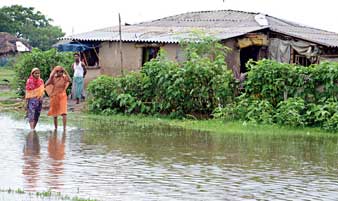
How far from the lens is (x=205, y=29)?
2641 cm

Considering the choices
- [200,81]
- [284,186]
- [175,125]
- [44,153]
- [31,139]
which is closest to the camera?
[284,186]

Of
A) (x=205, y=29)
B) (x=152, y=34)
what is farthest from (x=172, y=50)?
(x=205, y=29)

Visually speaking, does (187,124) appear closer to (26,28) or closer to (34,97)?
(34,97)

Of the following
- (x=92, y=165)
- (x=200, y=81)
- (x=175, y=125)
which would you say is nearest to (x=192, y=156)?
(x=92, y=165)

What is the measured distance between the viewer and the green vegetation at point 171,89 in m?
20.4

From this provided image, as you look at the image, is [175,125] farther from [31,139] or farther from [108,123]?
[31,139]

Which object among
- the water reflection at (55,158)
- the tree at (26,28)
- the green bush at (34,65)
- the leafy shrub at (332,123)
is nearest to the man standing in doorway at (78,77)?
the green bush at (34,65)

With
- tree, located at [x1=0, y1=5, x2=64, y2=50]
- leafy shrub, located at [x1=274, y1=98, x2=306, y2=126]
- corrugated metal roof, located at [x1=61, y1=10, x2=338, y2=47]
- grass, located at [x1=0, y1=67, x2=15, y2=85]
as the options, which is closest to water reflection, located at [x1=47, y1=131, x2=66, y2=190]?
leafy shrub, located at [x1=274, y1=98, x2=306, y2=126]

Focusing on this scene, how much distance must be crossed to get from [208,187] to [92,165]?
2.44m

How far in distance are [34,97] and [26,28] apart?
4103cm

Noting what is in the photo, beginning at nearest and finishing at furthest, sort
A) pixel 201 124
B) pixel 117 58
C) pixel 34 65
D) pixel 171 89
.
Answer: pixel 201 124 → pixel 171 89 → pixel 34 65 → pixel 117 58

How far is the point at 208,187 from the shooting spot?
10398 mm

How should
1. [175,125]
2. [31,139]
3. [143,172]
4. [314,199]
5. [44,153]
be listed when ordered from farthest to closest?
[175,125]
[31,139]
[44,153]
[143,172]
[314,199]

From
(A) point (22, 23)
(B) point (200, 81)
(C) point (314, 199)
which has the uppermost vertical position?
(A) point (22, 23)
